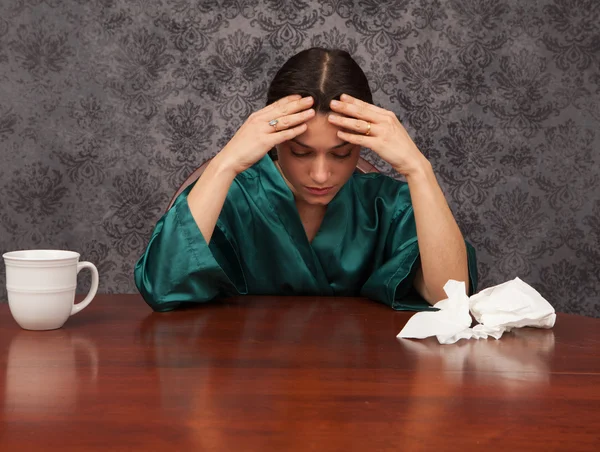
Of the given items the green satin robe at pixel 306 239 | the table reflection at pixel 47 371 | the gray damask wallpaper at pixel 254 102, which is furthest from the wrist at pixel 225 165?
the gray damask wallpaper at pixel 254 102

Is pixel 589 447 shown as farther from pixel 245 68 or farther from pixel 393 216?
pixel 245 68

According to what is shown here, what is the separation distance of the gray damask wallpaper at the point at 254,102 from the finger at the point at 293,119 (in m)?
1.37

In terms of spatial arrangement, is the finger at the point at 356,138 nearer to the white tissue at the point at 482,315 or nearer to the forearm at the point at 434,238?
the forearm at the point at 434,238

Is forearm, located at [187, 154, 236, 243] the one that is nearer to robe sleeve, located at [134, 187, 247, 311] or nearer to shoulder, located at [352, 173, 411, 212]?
robe sleeve, located at [134, 187, 247, 311]

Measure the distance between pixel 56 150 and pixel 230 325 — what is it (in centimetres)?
187

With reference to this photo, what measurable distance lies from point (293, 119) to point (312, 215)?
29 cm

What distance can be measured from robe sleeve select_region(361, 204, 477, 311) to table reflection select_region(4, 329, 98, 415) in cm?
57

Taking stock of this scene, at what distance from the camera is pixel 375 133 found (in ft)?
4.93

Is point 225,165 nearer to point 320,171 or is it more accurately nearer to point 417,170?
point 320,171

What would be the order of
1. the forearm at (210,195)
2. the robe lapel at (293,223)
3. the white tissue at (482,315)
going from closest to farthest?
the white tissue at (482,315)
the forearm at (210,195)
the robe lapel at (293,223)

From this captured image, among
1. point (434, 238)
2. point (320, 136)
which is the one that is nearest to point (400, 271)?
point (434, 238)

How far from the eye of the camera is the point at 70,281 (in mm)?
1124

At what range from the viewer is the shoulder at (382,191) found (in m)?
1.69

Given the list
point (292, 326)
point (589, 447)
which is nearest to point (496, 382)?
point (589, 447)
